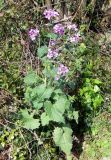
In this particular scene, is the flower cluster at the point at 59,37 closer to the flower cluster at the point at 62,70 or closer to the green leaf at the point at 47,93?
the flower cluster at the point at 62,70

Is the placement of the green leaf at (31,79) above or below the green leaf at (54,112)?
above

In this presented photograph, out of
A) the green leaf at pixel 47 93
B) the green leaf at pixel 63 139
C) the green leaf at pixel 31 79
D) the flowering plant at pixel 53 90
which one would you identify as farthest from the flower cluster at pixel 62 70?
the green leaf at pixel 63 139

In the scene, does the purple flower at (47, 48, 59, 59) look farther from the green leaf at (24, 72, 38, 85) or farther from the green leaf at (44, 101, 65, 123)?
the green leaf at (44, 101, 65, 123)

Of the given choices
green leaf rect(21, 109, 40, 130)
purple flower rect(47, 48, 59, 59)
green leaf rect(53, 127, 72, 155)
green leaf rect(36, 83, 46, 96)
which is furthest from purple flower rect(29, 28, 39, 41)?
green leaf rect(53, 127, 72, 155)

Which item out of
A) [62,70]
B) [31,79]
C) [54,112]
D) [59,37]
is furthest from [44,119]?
[59,37]

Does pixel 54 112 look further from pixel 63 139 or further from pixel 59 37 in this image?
pixel 59 37

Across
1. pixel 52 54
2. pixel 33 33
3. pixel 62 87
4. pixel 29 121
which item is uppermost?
pixel 33 33

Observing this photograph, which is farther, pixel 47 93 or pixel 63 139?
pixel 63 139

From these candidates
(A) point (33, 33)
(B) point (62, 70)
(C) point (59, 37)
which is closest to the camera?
(B) point (62, 70)
